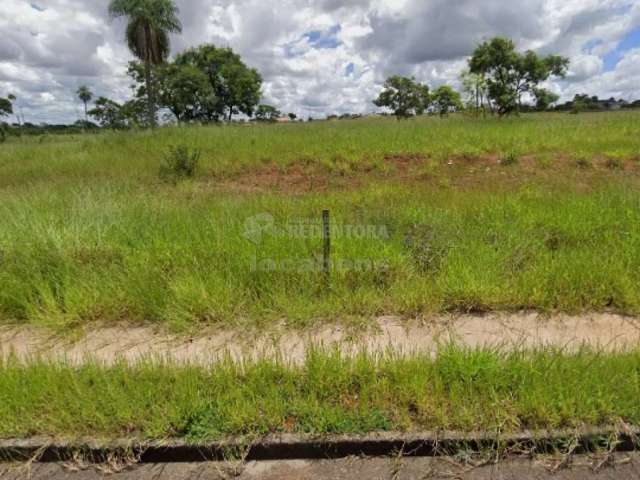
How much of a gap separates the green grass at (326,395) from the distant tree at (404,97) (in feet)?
167

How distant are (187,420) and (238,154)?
30.6 ft

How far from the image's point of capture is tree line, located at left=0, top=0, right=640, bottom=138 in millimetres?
21516

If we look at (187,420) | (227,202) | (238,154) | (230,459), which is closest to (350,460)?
(230,459)

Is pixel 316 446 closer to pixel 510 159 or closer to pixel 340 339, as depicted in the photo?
pixel 340 339

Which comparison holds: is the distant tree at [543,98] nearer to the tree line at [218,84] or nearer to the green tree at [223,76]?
the tree line at [218,84]

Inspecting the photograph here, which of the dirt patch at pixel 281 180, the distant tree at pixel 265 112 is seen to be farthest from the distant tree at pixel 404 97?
the dirt patch at pixel 281 180

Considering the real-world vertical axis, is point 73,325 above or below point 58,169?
below

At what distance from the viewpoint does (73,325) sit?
296cm

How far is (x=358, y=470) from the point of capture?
170cm

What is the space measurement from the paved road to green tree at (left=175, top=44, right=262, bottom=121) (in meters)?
38.7

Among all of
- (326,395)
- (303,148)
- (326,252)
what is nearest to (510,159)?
(303,148)

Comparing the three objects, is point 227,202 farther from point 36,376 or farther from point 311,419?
point 311,419

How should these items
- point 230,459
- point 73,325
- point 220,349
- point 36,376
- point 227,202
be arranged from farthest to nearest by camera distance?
1. point 227,202
2. point 73,325
3. point 220,349
4. point 36,376
5. point 230,459

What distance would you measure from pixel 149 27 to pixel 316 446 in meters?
27.7
